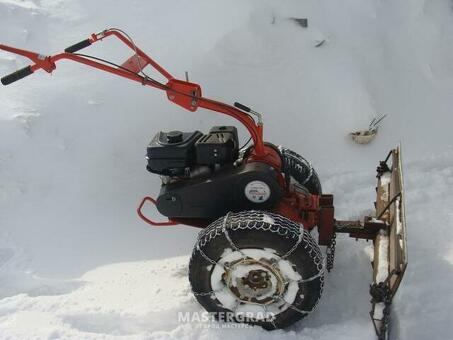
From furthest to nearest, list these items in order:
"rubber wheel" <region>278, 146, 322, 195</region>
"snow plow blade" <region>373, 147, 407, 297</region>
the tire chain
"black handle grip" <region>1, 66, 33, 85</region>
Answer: "rubber wheel" <region>278, 146, 322, 195</region>, "black handle grip" <region>1, 66, 33, 85</region>, the tire chain, "snow plow blade" <region>373, 147, 407, 297</region>

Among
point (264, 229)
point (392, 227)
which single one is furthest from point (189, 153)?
point (392, 227)

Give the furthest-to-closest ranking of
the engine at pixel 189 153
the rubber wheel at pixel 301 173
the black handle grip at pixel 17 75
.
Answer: the rubber wheel at pixel 301 173, the engine at pixel 189 153, the black handle grip at pixel 17 75

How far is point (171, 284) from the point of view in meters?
3.36

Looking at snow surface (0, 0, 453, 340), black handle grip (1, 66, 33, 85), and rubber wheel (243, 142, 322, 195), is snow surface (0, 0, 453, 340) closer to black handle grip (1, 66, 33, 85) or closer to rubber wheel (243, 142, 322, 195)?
rubber wheel (243, 142, 322, 195)

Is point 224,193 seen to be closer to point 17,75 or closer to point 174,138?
point 174,138

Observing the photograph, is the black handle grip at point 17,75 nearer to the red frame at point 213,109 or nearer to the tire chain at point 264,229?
the red frame at point 213,109

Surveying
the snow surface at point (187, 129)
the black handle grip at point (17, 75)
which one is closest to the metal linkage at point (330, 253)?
the snow surface at point (187, 129)

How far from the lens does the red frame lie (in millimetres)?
3023

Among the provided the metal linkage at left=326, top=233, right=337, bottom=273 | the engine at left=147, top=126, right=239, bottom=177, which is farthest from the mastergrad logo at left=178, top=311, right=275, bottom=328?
the engine at left=147, top=126, right=239, bottom=177

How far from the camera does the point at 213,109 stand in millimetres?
3113

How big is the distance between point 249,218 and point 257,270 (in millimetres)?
334

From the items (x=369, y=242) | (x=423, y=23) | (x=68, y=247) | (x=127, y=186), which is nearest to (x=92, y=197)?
(x=127, y=186)

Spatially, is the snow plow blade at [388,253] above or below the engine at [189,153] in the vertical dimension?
below

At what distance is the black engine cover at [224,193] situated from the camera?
118 inches
